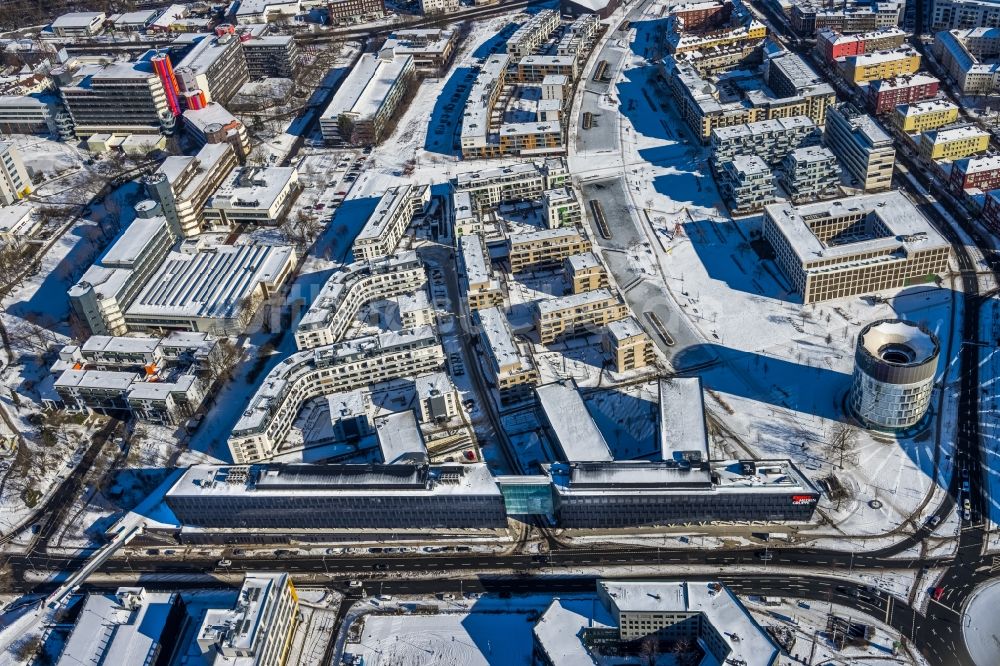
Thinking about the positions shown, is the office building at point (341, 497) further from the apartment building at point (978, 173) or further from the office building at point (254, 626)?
the apartment building at point (978, 173)

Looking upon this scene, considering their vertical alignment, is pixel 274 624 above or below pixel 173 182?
below

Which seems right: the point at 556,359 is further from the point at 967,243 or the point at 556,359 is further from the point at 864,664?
the point at 967,243

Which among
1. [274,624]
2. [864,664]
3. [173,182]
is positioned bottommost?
[864,664]

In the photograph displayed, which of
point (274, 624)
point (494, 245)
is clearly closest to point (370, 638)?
point (274, 624)

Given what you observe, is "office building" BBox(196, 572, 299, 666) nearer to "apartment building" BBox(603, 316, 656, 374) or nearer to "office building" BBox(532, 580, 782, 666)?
"office building" BBox(532, 580, 782, 666)

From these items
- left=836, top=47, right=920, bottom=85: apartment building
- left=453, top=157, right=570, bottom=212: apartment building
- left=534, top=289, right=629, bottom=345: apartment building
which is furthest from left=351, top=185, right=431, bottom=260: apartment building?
left=836, top=47, right=920, bottom=85: apartment building

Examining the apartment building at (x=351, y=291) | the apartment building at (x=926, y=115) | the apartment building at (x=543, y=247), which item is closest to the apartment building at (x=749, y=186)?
the apartment building at (x=543, y=247)
